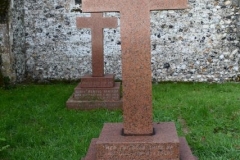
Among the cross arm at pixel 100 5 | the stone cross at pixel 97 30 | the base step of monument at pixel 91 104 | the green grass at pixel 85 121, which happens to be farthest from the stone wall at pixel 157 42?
the cross arm at pixel 100 5

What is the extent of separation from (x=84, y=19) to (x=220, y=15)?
13.4ft

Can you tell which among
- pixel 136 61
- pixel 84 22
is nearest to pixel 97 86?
pixel 84 22

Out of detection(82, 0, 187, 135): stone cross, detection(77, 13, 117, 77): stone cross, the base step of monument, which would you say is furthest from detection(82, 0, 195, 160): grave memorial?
detection(77, 13, 117, 77): stone cross

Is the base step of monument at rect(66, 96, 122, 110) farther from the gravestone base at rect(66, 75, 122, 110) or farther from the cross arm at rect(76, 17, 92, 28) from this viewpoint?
the cross arm at rect(76, 17, 92, 28)

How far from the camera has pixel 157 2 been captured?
400cm

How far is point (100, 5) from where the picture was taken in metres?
4.00

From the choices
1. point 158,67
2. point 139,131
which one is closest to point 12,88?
point 158,67

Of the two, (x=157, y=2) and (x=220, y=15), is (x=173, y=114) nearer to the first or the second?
(x=157, y=2)

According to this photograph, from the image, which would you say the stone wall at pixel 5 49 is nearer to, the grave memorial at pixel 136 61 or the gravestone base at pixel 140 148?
the grave memorial at pixel 136 61

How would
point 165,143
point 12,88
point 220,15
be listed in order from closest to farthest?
point 165,143 → point 12,88 → point 220,15

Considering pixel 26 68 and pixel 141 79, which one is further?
pixel 26 68

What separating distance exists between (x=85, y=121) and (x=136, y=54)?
283 cm

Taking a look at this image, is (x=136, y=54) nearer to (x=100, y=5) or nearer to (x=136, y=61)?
(x=136, y=61)

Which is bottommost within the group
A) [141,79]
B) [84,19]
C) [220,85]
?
[220,85]
